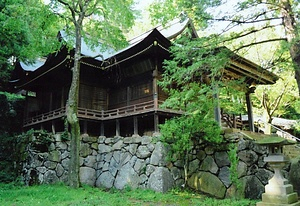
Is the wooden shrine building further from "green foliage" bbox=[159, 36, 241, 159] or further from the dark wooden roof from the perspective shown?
"green foliage" bbox=[159, 36, 241, 159]

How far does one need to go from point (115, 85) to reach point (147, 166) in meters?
5.37

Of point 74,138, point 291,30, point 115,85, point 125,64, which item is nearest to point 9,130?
point 115,85

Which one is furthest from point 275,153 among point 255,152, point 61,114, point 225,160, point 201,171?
point 61,114

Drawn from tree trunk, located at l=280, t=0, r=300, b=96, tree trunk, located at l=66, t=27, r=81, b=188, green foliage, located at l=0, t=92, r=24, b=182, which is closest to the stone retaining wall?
green foliage, located at l=0, t=92, r=24, b=182

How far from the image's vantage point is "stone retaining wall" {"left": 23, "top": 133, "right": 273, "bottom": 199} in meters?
7.16

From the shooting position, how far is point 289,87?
51.1 feet

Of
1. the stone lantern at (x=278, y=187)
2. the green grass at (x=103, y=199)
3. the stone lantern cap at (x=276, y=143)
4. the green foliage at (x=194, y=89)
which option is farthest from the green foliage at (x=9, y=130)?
the stone lantern at (x=278, y=187)

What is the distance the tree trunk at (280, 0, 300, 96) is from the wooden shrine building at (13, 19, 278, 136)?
12.5ft

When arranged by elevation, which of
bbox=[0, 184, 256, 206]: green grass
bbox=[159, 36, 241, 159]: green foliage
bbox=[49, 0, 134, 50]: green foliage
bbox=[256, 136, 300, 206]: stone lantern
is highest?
bbox=[49, 0, 134, 50]: green foliage

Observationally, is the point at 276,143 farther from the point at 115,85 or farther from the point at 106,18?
the point at 115,85

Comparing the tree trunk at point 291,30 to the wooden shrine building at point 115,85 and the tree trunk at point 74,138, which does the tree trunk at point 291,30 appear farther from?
the tree trunk at point 74,138

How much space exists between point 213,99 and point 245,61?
2294mm

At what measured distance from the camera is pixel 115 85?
12773mm

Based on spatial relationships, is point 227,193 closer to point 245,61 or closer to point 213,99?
point 213,99
